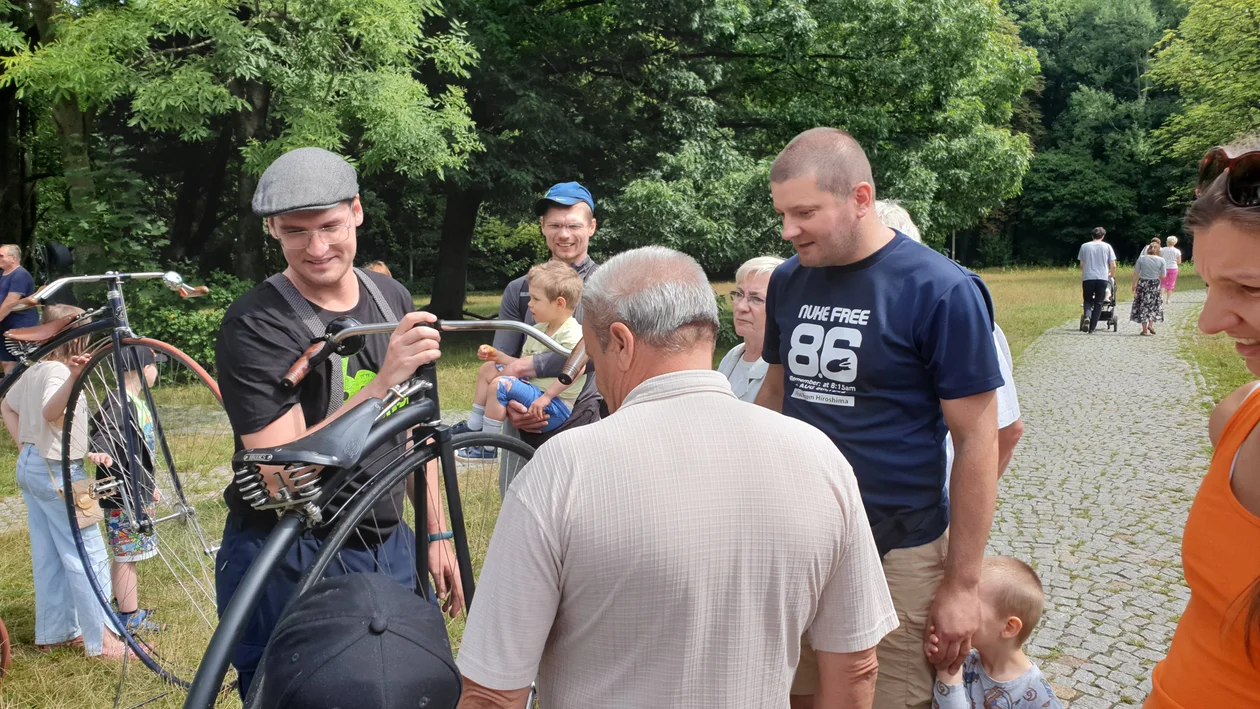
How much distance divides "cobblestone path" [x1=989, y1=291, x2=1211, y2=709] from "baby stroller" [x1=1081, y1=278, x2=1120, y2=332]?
6.06 m

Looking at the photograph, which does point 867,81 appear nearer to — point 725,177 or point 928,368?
point 725,177

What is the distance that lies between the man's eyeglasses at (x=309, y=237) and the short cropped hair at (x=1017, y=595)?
2.19 m

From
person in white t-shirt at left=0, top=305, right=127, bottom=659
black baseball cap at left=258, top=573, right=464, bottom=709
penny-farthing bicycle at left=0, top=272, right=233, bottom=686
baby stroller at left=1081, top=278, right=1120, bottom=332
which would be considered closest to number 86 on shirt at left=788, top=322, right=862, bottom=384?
black baseball cap at left=258, top=573, right=464, bottom=709

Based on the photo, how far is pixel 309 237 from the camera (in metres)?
2.66

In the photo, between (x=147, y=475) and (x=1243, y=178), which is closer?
(x=1243, y=178)

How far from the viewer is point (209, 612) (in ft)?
13.6

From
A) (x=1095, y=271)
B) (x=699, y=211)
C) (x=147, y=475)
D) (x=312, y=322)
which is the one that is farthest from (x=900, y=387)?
(x=1095, y=271)

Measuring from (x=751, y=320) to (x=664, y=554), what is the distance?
2.58 m

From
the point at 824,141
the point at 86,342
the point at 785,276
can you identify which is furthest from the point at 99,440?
the point at 824,141

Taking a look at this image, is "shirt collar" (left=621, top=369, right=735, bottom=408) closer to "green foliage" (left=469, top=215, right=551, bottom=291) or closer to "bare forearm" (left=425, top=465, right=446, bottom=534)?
"bare forearm" (left=425, top=465, right=446, bottom=534)

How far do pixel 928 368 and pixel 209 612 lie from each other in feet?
10.8

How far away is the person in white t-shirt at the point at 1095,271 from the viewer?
18.7 meters

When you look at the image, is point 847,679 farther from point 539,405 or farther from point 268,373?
point 539,405

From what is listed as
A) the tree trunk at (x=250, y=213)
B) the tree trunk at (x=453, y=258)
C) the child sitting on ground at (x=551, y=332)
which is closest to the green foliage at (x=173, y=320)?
the tree trunk at (x=250, y=213)
